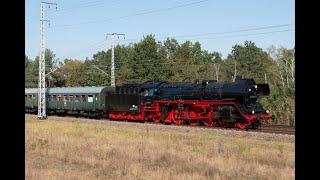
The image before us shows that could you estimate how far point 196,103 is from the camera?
28.0 m

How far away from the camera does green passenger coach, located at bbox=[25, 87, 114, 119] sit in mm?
39250

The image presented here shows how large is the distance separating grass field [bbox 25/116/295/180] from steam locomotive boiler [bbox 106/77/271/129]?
349 cm

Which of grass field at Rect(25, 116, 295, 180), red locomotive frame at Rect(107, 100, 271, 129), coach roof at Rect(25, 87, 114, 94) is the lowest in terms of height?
grass field at Rect(25, 116, 295, 180)

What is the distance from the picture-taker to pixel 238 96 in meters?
26.3

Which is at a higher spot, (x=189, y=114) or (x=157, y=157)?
(x=189, y=114)

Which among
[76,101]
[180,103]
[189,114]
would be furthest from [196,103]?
[76,101]

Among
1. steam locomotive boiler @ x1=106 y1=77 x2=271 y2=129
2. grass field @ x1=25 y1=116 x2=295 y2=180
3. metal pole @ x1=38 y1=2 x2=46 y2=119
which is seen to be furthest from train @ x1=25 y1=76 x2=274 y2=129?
grass field @ x1=25 y1=116 x2=295 y2=180

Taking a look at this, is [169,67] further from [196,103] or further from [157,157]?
[157,157]

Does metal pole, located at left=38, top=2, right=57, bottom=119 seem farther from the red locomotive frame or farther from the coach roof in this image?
the red locomotive frame

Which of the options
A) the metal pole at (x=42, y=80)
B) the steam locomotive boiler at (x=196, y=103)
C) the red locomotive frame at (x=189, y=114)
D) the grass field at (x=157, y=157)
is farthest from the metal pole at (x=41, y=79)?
the grass field at (x=157, y=157)

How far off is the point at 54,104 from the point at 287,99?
928 inches

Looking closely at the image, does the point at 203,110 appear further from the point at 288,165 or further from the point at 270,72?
the point at 270,72

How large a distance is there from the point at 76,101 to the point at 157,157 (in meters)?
28.3

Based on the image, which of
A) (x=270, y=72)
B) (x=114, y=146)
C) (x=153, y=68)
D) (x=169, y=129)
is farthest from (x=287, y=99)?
(x=270, y=72)
